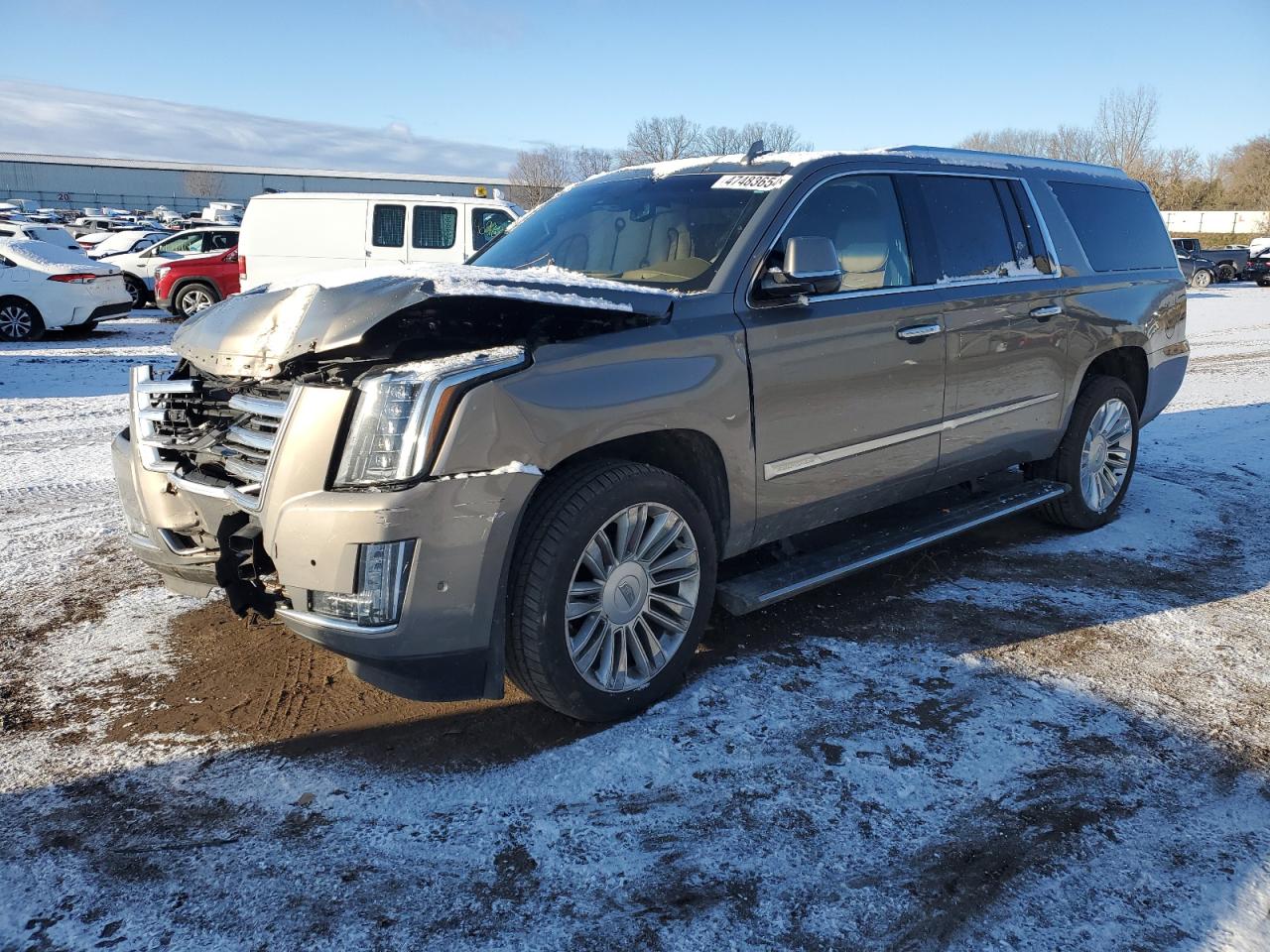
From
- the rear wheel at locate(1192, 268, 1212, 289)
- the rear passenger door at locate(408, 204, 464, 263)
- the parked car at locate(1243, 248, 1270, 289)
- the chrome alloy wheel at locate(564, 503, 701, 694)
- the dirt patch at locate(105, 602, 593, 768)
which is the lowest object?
the dirt patch at locate(105, 602, 593, 768)

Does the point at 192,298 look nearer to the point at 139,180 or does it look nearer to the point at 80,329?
the point at 80,329

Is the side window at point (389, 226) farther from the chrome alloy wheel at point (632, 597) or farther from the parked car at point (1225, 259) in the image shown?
the parked car at point (1225, 259)

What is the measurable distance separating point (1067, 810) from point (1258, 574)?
2.86 metres

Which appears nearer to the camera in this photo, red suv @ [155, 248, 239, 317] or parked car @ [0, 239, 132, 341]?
parked car @ [0, 239, 132, 341]

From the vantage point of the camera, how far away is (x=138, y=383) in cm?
364

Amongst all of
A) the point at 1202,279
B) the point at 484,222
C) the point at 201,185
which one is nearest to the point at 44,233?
the point at 484,222

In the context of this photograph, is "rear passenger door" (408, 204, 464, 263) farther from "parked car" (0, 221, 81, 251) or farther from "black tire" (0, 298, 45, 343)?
"parked car" (0, 221, 81, 251)

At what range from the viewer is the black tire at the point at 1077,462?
543 cm

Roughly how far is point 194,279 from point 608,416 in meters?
16.4

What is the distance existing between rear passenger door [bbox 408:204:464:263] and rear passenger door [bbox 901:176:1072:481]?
30.1 ft

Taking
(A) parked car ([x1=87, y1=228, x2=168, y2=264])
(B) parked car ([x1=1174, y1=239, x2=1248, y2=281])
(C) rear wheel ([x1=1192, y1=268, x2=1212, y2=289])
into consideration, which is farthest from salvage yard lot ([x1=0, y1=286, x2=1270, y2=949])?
(B) parked car ([x1=1174, y1=239, x2=1248, y2=281])

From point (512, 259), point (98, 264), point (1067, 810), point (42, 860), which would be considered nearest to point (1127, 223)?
point (512, 259)

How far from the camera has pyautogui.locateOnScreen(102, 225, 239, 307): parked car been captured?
18.4 metres

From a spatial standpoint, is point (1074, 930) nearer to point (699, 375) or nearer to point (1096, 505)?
point (699, 375)
